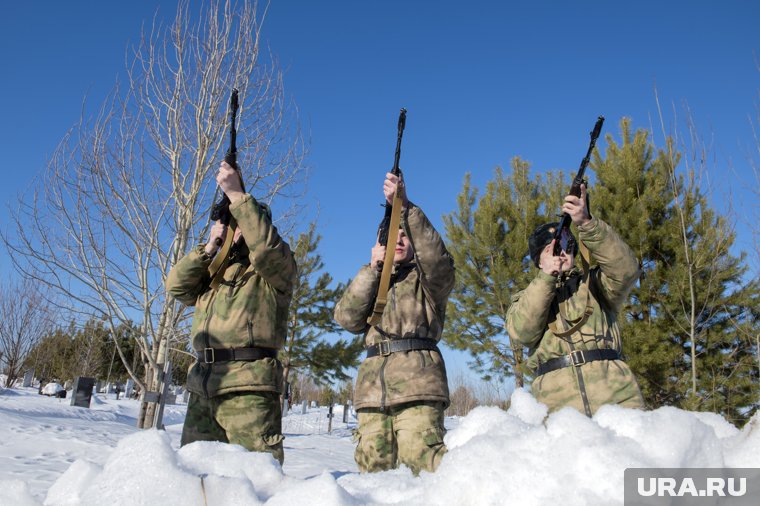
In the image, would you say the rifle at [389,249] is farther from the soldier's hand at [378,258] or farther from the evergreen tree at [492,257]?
the evergreen tree at [492,257]

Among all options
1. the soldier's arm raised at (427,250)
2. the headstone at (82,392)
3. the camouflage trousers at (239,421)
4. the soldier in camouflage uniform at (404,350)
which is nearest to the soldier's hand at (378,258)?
the soldier in camouflage uniform at (404,350)

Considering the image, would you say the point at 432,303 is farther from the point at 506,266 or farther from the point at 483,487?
the point at 506,266

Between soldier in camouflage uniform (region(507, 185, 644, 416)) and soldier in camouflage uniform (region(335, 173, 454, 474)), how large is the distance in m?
0.51

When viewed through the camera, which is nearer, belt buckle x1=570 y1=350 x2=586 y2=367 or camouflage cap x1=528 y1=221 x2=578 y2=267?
belt buckle x1=570 y1=350 x2=586 y2=367

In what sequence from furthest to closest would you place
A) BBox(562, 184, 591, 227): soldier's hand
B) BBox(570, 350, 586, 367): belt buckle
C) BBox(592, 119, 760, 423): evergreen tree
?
BBox(592, 119, 760, 423): evergreen tree → BBox(562, 184, 591, 227): soldier's hand → BBox(570, 350, 586, 367): belt buckle

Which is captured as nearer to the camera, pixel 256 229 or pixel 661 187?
pixel 256 229

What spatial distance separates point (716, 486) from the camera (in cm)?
74

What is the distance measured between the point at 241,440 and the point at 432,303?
117 centimetres

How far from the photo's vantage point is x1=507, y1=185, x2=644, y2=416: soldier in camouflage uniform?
2549mm

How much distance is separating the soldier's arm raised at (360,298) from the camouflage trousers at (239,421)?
57cm

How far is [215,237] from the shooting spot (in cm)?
292

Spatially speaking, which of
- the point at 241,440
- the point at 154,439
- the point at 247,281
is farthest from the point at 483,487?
the point at 247,281

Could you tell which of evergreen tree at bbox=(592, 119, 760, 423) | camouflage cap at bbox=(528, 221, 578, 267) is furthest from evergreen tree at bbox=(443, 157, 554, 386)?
camouflage cap at bbox=(528, 221, 578, 267)

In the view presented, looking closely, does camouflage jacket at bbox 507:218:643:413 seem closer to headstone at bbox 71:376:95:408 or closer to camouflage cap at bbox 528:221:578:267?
camouflage cap at bbox 528:221:578:267
